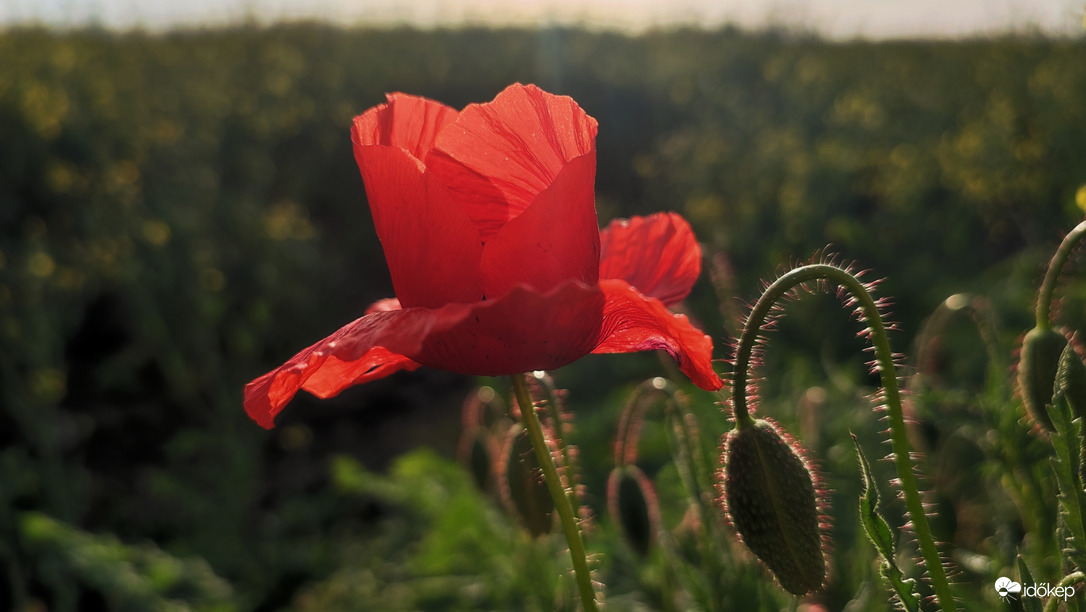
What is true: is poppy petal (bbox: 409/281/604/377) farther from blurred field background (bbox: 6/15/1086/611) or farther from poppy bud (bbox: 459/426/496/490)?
poppy bud (bbox: 459/426/496/490)

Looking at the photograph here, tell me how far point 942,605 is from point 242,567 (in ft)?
9.96

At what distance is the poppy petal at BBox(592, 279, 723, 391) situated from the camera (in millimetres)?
608

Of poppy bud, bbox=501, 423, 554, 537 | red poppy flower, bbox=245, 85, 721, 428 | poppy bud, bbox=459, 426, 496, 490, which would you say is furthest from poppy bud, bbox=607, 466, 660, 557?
red poppy flower, bbox=245, 85, 721, 428

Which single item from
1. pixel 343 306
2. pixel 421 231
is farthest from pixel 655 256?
pixel 343 306

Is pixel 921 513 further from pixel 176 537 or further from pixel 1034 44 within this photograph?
pixel 1034 44

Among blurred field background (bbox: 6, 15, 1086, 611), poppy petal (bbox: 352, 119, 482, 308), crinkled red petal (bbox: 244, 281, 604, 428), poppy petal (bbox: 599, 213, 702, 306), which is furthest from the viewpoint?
blurred field background (bbox: 6, 15, 1086, 611)

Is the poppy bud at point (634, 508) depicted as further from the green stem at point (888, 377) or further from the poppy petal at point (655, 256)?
the green stem at point (888, 377)

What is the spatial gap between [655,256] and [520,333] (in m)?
0.25

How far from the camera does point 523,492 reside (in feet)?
3.71

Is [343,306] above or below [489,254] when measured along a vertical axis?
below

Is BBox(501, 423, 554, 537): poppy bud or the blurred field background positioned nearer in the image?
BBox(501, 423, 554, 537): poppy bud

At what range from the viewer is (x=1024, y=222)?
3.74 meters

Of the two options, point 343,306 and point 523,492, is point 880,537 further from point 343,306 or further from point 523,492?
point 343,306

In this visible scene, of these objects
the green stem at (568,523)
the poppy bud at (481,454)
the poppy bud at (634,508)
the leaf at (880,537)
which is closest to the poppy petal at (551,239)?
the green stem at (568,523)
